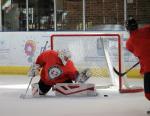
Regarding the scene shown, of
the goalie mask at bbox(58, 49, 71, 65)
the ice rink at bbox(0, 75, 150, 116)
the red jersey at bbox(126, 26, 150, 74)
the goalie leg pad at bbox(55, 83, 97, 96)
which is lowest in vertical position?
the ice rink at bbox(0, 75, 150, 116)

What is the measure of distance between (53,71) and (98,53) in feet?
5.19

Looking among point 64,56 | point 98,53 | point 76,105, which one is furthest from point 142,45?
point 98,53

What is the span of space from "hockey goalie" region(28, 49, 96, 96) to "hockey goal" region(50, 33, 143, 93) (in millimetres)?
576

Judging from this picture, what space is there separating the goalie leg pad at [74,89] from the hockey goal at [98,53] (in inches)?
23.8

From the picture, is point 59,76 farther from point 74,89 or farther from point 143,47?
point 143,47

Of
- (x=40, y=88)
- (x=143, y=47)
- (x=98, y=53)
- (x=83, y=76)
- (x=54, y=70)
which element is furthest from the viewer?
(x=98, y=53)

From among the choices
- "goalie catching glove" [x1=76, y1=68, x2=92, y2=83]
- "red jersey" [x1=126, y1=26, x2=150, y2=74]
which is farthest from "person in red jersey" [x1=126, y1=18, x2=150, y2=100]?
"goalie catching glove" [x1=76, y1=68, x2=92, y2=83]

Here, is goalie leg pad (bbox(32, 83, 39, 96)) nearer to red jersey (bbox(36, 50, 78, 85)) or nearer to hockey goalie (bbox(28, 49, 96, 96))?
hockey goalie (bbox(28, 49, 96, 96))

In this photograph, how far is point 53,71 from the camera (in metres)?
8.70

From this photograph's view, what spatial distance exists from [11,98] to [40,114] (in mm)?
1797

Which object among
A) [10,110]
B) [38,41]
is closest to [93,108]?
[10,110]

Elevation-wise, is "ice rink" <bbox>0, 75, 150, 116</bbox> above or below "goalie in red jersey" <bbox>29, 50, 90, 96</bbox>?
below

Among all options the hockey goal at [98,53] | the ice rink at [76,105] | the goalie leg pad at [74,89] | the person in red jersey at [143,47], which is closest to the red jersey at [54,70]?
the goalie leg pad at [74,89]

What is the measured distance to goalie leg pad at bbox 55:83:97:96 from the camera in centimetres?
877
